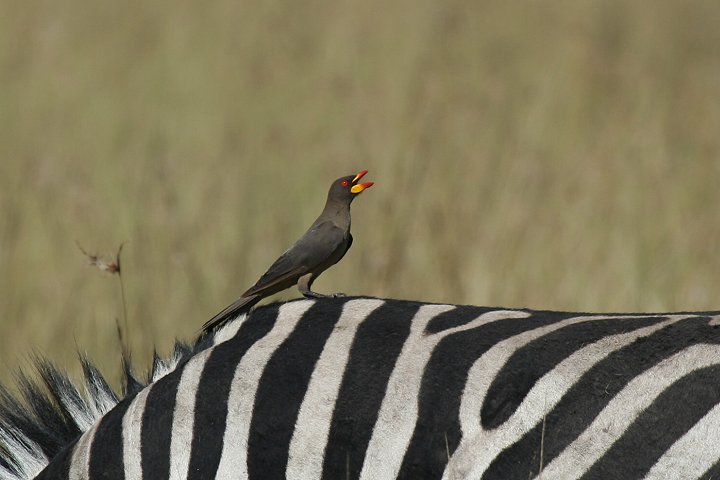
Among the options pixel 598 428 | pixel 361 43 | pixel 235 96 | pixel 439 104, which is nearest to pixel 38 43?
pixel 235 96

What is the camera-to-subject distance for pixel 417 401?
1.79 m

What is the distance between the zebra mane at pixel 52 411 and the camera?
6.71ft

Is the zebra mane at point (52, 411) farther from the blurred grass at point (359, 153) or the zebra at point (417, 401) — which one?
the blurred grass at point (359, 153)

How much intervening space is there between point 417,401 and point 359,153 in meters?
4.14

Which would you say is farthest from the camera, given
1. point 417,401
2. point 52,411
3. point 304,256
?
point 304,256

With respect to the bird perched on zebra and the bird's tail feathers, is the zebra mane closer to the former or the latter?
the bird's tail feathers

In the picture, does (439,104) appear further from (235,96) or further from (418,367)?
(418,367)

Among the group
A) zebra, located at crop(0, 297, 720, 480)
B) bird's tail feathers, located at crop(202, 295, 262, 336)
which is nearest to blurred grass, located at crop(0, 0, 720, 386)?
bird's tail feathers, located at crop(202, 295, 262, 336)

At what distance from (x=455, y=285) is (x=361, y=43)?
9.74 ft

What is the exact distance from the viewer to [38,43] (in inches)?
273

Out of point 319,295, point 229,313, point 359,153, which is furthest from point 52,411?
point 359,153

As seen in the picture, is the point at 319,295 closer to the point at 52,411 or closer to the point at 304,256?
the point at 304,256

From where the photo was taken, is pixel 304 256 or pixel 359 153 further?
pixel 359 153

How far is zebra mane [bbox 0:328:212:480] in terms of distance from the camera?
2045 mm
